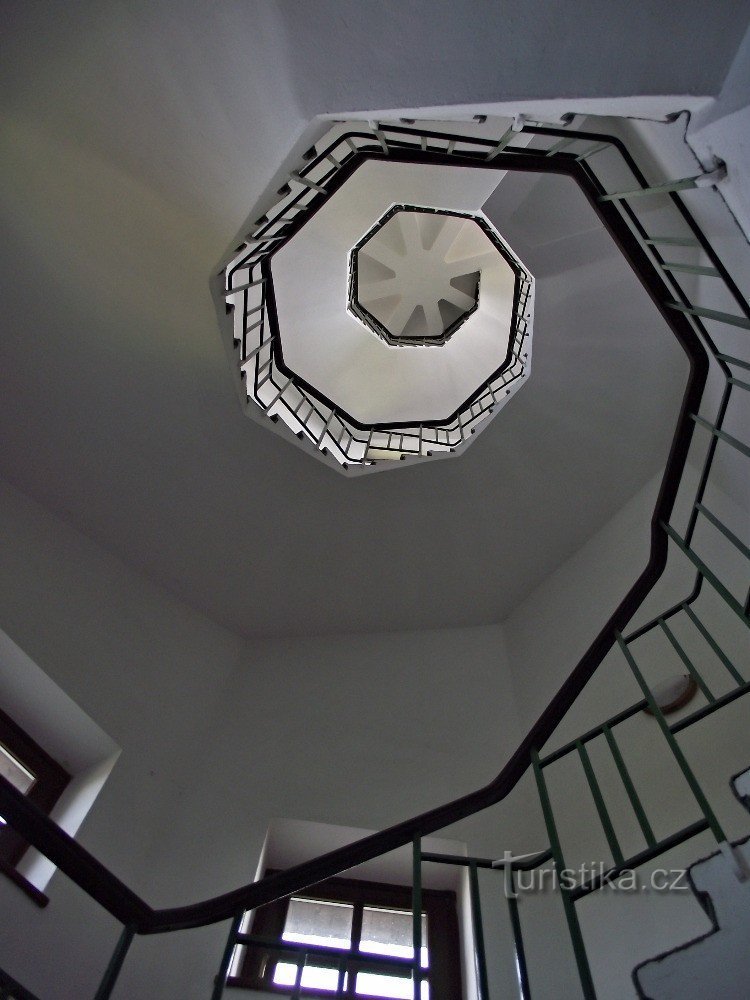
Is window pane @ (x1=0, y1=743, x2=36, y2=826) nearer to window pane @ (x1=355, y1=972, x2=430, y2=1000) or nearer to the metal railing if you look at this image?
the metal railing

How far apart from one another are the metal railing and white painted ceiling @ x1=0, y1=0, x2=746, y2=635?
43 cm

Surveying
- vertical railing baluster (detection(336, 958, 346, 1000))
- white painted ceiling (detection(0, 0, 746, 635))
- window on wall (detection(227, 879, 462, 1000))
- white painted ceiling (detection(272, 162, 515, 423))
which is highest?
white painted ceiling (detection(272, 162, 515, 423))

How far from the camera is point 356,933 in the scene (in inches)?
152

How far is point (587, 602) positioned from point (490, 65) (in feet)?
14.9

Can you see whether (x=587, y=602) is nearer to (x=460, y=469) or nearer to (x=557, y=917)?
(x=460, y=469)

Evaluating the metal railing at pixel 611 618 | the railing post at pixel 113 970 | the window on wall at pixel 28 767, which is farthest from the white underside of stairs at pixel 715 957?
the window on wall at pixel 28 767

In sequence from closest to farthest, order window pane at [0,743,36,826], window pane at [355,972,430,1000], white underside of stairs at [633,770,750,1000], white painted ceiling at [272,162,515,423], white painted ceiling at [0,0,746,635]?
white underside of stairs at [633,770,750,1000] < white painted ceiling at [0,0,746,635] < window pane at [355,972,430,1000] < window pane at [0,743,36,826] < white painted ceiling at [272,162,515,423]

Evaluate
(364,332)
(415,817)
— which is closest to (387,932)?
(415,817)

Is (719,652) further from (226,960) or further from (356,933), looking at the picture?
(356,933)

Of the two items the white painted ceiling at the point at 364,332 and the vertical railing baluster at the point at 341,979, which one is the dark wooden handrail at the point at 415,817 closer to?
the vertical railing baluster at the point at 341,979

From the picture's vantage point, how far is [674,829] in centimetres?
336

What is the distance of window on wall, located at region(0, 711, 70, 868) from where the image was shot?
159 inches

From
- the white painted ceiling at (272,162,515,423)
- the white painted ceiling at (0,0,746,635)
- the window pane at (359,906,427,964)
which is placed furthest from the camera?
the white painted ceiling at (272,162,515,423)

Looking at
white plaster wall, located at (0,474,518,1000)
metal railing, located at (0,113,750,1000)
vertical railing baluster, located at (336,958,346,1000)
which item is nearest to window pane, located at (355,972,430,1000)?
white plaster wall, located at (0,474,518,1000)
